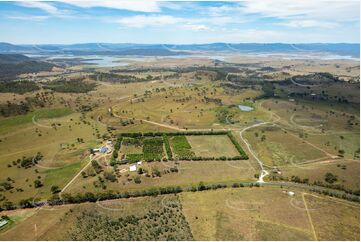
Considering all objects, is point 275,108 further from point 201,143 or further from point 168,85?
point 168,85

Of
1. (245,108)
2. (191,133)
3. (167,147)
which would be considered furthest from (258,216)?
(245,108)

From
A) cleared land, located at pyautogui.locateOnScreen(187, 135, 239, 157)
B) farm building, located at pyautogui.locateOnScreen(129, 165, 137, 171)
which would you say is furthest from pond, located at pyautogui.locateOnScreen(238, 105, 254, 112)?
farm building, located at pyautogui.locateOnScreen(129, 165, 137, 171)

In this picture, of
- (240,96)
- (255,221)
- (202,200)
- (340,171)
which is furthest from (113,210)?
(240,96)

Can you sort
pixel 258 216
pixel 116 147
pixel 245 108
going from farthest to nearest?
1. pixel 245 108
2. pixel 116 147
3. pixel 258 216

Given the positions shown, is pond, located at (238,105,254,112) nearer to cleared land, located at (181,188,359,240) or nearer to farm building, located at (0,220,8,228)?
cleared land, located at (181,188,359,240)

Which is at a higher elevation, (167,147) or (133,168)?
(167,147)

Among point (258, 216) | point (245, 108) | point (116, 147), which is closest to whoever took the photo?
point (258, 216)

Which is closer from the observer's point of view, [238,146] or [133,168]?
[133,168]

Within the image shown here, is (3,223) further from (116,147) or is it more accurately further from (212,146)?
(212,146)

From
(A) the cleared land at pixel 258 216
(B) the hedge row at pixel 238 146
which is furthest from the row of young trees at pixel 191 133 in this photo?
(A) the cleared land at pixel 258 216

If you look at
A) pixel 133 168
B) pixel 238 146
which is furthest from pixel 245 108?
pixel 133 168

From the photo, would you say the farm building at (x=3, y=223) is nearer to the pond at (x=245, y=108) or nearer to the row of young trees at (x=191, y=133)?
the row of young trees at (x=191, y=133)

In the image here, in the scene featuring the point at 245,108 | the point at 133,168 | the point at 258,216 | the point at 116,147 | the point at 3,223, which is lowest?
the point at 3,223
